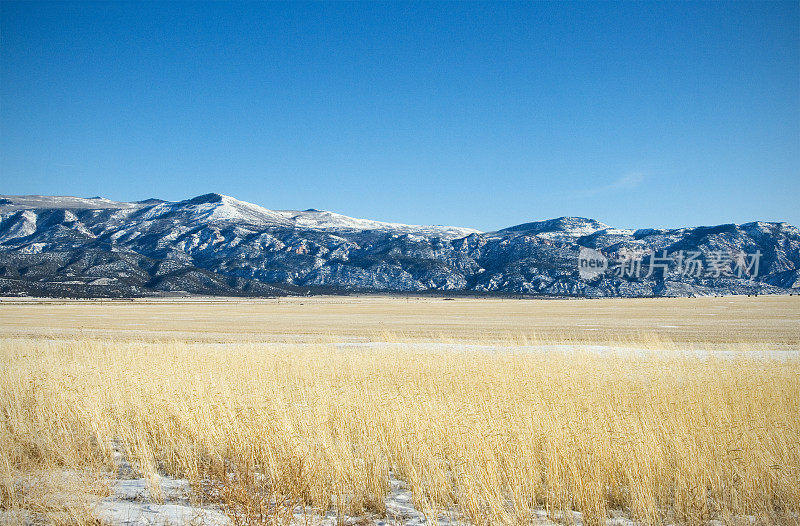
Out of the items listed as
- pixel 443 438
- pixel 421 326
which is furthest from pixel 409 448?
pixel 421 326

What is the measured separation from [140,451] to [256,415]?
167 centimetres

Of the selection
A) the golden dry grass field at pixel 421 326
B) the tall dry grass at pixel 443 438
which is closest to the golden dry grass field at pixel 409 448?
the tall dry grass at pixel 443 438

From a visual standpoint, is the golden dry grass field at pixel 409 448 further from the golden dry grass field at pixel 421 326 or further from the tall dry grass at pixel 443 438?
the golden dry grass field at pixel 421 326

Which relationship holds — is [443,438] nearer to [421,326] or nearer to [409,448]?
[409,448]

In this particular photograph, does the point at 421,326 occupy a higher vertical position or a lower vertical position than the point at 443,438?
lower

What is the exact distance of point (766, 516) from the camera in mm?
5461

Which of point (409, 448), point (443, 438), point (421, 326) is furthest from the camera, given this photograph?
point (421, 326)

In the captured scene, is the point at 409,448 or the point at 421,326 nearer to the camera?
the point at 409,448

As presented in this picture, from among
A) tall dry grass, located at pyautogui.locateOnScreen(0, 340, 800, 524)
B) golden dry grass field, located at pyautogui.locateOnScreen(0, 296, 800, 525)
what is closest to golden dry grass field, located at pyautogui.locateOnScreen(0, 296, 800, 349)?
tall dry grass, located at pyautogui.locateOnScreen(0, 340, 800, 524)

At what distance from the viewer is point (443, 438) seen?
282 inches

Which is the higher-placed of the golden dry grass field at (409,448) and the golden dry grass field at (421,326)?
the golden dry grass field at (409,448)

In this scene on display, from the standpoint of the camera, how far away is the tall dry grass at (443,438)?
5633 mm

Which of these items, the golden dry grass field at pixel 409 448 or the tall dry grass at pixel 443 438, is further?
the tall dry grass at pixel 443 438

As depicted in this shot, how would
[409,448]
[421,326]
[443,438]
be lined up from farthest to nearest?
[421,326]
[443,438]
[409,448]
